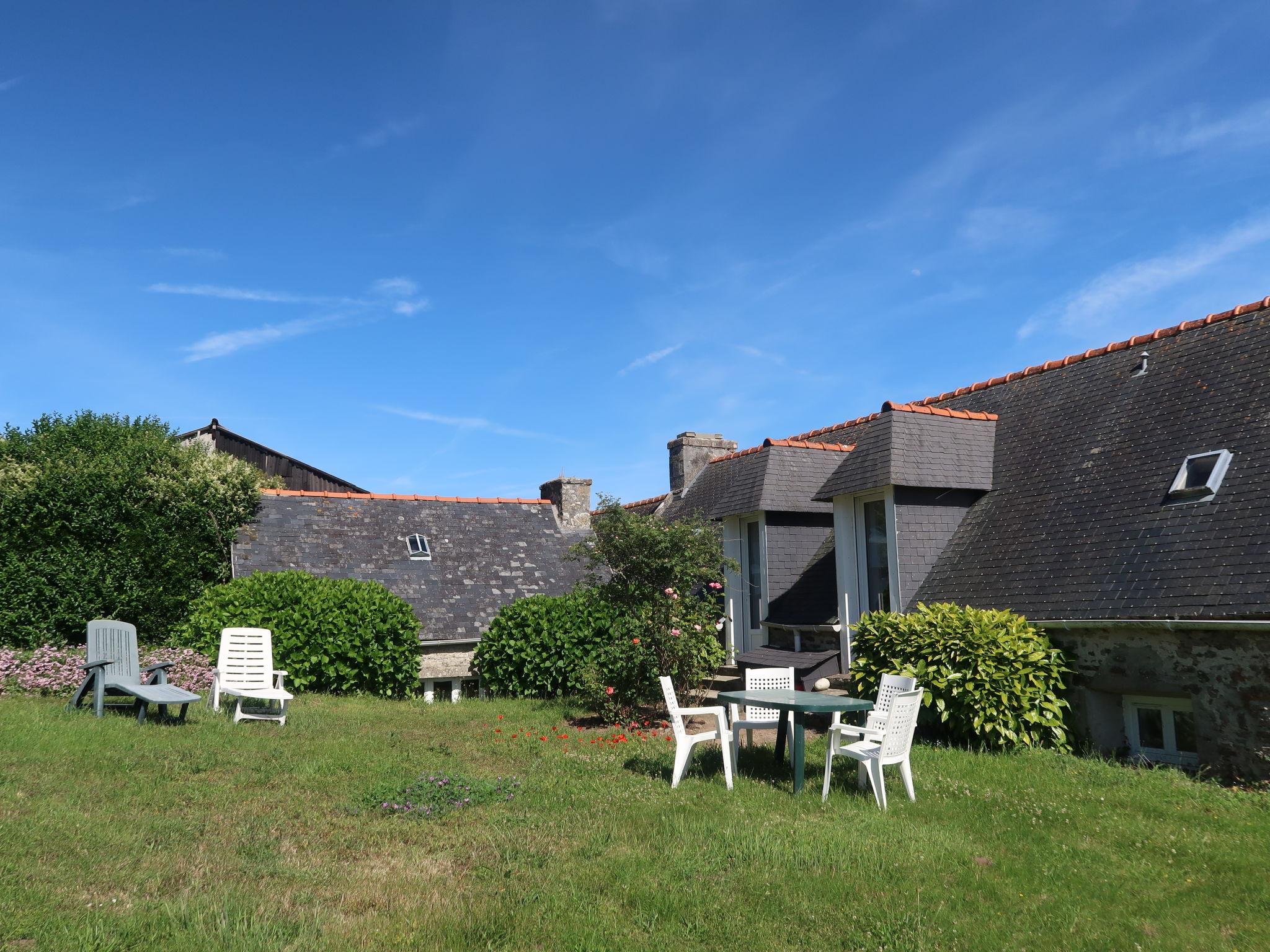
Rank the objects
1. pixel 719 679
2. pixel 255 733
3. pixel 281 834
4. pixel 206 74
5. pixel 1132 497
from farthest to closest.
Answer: pixel 719 679 < pixel 206 74 < pixel 1132 497 < pixel 255 733 < pixel 281 834

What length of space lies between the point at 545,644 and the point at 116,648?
6.28m

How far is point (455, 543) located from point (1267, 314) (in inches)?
589

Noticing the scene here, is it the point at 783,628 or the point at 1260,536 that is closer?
the point at 1260,536

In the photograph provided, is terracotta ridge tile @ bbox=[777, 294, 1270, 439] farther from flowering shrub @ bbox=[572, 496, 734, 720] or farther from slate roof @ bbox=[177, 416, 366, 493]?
slate roof @ bbox=[177, 416, 366, 493]

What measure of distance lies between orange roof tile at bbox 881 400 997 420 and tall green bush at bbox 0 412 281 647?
12.7m

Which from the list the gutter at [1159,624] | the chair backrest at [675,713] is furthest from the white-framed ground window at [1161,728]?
the chair backrest at [675,713]

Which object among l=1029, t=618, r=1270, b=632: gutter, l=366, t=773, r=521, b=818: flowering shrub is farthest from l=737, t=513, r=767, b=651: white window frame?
l=366, t=773, r=521, b=818: flowering shrub

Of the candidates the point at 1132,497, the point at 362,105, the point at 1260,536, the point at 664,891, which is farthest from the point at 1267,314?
the point at 362,105

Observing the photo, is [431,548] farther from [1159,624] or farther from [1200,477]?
[1200,477]

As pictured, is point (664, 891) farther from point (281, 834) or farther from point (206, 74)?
point (206, 74)

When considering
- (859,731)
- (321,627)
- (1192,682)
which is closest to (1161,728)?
(1192,682)

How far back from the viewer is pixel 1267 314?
453 inches

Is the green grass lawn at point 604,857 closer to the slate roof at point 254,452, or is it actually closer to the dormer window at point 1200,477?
the dormer window at point 1200,477

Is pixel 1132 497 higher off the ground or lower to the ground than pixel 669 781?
higher
